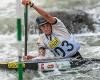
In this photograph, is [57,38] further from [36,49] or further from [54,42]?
[36,49]

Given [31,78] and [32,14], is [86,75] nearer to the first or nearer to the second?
[31,78]

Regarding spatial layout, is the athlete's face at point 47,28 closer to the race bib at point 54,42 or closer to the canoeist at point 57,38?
the canoeist at point 57,38

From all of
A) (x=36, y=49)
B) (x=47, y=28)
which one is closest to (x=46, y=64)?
(x=47, y=28)

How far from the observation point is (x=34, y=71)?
7504 mm

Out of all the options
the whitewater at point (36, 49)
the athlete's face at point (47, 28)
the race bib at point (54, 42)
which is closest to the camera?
the athlete's face at point (47, 28)

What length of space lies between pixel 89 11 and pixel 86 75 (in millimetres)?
4493

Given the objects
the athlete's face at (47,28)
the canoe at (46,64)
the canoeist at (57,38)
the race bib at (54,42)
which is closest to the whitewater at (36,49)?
the canoe at (46,64)

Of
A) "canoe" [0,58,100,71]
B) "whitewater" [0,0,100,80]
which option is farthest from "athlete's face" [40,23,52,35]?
"whitewater" [0,0,100,80]

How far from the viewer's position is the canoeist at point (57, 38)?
7.05 meters

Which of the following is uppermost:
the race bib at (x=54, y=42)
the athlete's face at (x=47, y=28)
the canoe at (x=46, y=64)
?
the athlete's face at (x=47, y=28)

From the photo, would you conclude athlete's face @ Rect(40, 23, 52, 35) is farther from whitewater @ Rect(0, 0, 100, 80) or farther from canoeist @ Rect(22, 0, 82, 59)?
whitewater @ Rect(0, 0, 100, 80)

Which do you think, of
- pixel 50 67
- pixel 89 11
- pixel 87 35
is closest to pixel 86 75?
pixel 50 67

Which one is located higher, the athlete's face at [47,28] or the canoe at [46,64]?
the athlete's face at [47,28]

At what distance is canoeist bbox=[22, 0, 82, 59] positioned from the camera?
705cm
